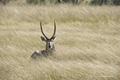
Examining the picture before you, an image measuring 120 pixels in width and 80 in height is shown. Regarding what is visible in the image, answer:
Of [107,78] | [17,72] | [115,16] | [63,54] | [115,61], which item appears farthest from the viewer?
[115,16]

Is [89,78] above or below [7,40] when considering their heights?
above

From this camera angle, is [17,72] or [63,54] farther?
[63,54]

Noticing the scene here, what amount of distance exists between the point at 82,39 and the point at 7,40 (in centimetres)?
245

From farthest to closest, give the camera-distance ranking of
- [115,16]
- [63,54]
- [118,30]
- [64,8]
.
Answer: [64,8]
[115,16]
[118,30]
[63,54]

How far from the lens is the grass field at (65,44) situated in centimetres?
415

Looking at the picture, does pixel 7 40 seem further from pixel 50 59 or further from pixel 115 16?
pixel 115 16

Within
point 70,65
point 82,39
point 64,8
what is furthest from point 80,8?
point 70,65

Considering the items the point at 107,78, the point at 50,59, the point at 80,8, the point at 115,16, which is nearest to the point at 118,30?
the point at 115,16

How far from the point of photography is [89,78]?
12.9 ft

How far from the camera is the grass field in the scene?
415 centimetres

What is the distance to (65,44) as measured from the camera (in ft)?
23.2

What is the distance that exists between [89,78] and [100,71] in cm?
29

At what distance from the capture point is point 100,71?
13.4 ft

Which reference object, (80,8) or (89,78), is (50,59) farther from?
(80,8)
